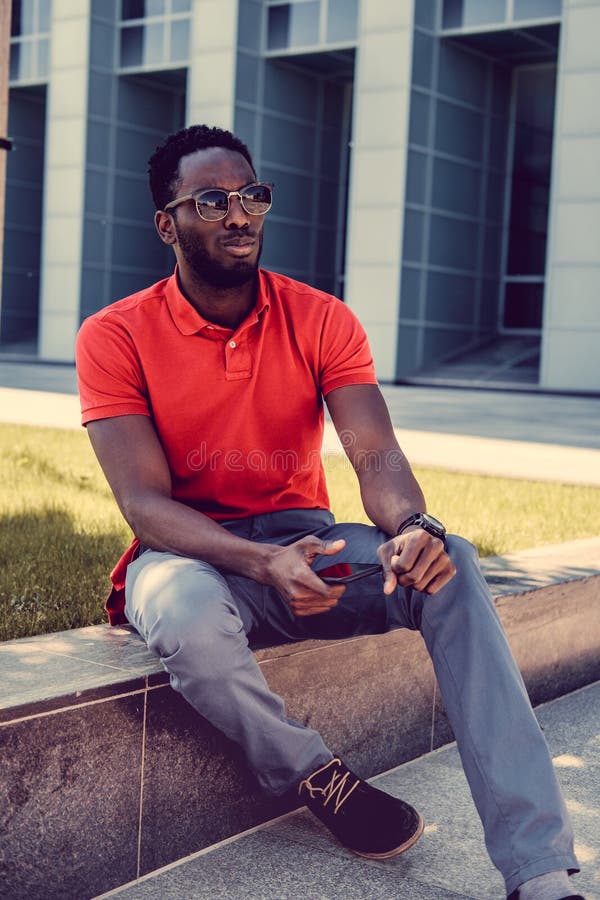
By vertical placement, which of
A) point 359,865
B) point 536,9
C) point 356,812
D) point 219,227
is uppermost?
point 536,9

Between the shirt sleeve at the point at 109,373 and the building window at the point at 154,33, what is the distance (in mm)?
28407

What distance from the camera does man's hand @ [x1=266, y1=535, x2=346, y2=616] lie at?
3031mm

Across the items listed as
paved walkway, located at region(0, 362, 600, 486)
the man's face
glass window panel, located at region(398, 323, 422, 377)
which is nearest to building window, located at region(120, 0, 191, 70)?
glass window panel, located at region(398, 323, 422, 377)

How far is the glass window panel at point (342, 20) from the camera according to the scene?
27.6m

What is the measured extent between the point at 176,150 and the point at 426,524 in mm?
1382

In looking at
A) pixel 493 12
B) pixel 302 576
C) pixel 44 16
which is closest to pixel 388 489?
pixel 302 576

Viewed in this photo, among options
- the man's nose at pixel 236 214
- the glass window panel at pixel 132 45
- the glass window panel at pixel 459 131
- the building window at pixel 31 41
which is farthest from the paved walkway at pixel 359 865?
the building window at pixel 31 41

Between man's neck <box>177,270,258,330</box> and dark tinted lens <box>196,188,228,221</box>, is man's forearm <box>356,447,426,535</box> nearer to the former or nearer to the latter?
man's neck <box>177,270,258,330</box>

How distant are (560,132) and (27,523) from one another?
68.1 feet

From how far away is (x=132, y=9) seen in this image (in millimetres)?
31203

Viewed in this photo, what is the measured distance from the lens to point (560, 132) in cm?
2450

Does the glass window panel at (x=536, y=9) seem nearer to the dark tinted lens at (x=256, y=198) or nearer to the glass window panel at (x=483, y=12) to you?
the glass window panel at (x=483, y=12)

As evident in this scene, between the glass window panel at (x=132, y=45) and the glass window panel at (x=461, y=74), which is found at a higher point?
the glass window panel at (x=132, y=45)

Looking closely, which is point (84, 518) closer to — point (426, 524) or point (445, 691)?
point (426, 524)
